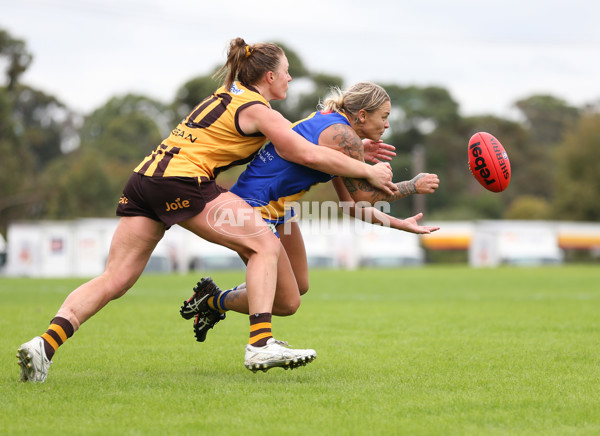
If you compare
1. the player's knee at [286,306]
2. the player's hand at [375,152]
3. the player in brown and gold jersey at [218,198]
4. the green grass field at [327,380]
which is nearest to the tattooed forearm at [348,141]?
the player in brown and gold jersey at [218,198]

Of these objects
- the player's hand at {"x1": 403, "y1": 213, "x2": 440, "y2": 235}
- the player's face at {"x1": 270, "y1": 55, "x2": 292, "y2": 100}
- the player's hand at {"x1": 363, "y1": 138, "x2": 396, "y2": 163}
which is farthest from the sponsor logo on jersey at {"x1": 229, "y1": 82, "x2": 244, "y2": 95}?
the player's hand at {"x1": 403, "y1": 213, "x2": 440, "y2": 235}

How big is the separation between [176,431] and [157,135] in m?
66.3

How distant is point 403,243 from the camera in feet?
125

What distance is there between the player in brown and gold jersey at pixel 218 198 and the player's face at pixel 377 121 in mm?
346

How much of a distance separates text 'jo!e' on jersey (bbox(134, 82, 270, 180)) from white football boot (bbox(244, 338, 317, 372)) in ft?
3.78

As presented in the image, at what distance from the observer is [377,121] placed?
5535 mm

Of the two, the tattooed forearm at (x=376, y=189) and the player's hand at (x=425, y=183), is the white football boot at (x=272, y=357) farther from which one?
the player's hand at (x=425, y=183)

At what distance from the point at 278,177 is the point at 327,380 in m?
1.38

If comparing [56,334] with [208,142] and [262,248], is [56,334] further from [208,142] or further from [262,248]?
[208,142]

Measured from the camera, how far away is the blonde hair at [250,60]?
17.7 ft

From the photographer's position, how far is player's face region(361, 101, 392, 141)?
5.51 m

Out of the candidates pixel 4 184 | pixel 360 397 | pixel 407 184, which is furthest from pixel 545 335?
pixel 4 184

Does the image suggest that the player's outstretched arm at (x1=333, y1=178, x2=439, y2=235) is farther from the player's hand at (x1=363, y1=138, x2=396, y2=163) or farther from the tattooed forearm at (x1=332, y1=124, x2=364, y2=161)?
the tattooed forearm at (x1=332, y1=124, x2=364, y2=161)

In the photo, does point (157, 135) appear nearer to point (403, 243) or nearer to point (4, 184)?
point (4, 184)
